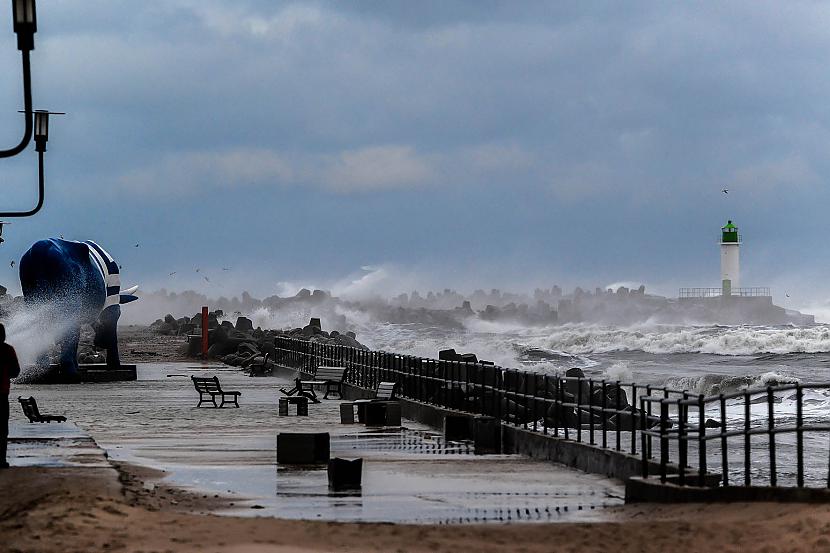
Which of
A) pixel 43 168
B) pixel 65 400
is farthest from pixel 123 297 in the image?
pixel 43 168

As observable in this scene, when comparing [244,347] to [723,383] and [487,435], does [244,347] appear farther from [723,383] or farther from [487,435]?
[487,435]

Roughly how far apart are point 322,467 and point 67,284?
25666 millimetres

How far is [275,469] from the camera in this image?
18.3 m

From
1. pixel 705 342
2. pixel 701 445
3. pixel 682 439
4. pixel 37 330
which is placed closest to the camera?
pixel 701 445

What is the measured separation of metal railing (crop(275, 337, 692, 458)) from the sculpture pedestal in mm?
6194

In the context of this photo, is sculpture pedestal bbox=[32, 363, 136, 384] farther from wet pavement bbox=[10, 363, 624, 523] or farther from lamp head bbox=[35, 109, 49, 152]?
lamp head bbox=[35, 109, 49, 152]

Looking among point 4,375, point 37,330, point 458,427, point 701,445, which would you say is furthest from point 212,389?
point 701,445

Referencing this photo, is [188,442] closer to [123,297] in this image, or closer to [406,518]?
[406,518]

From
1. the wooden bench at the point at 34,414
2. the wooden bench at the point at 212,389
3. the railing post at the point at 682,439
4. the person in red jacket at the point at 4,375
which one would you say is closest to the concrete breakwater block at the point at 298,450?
the person in red jacket at the point at 4,375

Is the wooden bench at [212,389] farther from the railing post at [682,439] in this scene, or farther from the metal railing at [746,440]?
the railing post at [682,439]

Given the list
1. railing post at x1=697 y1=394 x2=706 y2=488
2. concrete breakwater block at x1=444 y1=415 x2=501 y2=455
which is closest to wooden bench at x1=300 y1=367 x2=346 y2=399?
concrete breakwater block at x1=444 y1=415 x2=501 y2=455

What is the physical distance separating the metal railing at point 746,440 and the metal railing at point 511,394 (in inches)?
19.6

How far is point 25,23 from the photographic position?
52.0ft

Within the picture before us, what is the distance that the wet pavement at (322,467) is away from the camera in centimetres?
1464
